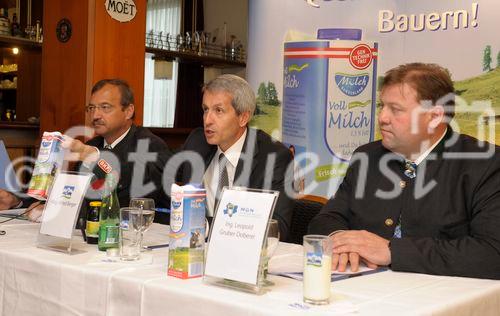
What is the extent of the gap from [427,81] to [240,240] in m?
0.96

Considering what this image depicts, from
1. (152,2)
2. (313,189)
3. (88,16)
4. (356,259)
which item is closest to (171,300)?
(356,259)

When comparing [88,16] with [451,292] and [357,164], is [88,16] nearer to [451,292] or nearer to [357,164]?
[357,164]

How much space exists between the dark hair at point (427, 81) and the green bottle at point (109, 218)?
38.3 inches

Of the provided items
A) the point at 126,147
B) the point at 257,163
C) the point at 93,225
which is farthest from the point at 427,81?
the point at 126,147

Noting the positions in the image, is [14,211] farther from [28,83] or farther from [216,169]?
[28,83]

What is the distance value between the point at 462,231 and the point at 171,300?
3.33ft

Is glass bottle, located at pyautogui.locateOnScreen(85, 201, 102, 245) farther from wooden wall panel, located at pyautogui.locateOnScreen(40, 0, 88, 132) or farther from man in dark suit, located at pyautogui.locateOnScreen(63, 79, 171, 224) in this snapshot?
wooden wall panel, located at pyautogui.locateOnScreen(40, 0, 88, 132)

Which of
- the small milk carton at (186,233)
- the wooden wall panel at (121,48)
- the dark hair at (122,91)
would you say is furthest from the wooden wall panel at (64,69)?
the small milk carton at (186,233)

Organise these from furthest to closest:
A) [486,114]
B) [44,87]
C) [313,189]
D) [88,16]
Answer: [44,87]
[88,16]
[313,189]
[486,114]

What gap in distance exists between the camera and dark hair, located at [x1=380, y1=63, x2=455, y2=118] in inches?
80.7

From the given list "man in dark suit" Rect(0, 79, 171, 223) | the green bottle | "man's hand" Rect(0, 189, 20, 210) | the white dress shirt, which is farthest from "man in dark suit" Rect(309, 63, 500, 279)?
"man's hand" Rect(0, 189, 20, 210)

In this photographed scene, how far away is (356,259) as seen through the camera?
1.73 meters

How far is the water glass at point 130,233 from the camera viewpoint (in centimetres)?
177

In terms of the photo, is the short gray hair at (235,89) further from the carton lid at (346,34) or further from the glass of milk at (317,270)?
the glass of milk at (317,270)
